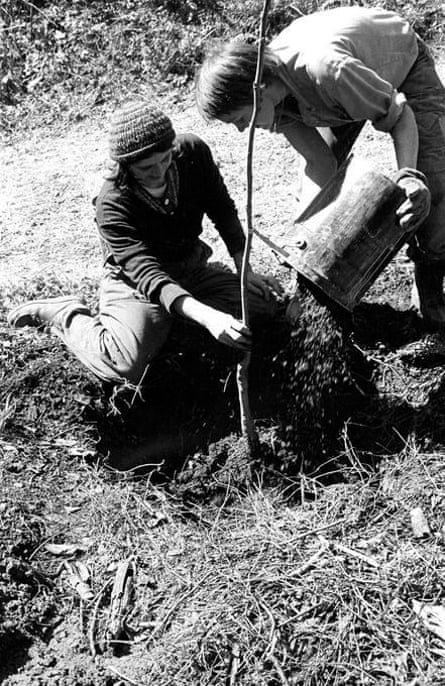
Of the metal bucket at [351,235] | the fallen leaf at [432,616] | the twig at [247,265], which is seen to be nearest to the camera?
the fallen leaf at [432,616]

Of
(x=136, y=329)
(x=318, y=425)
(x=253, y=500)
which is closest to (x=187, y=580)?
(x=253, y=500)

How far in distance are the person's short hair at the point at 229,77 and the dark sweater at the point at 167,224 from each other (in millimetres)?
589

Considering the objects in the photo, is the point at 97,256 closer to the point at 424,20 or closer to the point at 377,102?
the point at 377,102

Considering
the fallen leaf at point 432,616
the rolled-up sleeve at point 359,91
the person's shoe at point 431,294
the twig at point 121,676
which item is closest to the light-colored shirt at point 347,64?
the rolled-up sleeve at point 359,91

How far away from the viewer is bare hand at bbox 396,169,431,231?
304 centimetres

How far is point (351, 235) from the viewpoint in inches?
122

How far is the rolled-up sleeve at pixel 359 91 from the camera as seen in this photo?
117 inches

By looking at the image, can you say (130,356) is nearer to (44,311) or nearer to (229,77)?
(44,311)

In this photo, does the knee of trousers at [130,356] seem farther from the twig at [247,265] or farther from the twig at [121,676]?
the twig at [121,676]

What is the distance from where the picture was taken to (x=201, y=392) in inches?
153

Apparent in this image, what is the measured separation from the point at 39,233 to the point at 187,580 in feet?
8.89

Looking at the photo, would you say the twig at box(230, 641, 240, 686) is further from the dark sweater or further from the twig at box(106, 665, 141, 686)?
the dark sweater

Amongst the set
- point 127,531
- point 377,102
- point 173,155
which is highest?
point 377,102

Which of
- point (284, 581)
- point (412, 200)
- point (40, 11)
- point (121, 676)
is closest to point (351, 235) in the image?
point (412, 200)
